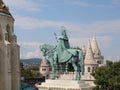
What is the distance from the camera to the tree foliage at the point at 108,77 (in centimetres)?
3261

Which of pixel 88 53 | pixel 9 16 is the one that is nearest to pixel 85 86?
pixel 9 16

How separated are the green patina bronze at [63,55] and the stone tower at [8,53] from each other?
16.9 metres

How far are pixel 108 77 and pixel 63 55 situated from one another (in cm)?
980

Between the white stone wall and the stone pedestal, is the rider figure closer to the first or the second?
the stone pedestal

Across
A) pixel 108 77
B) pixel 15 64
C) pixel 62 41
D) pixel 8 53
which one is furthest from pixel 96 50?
pixel 62 41

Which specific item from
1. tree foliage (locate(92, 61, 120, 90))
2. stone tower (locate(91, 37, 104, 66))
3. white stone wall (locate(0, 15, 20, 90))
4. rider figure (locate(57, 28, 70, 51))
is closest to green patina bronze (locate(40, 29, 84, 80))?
rider figure (locate(57, 28, 70, 51))

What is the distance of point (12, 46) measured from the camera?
148ft

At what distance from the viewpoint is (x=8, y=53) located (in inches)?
1681

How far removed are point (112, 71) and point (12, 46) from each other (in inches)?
578

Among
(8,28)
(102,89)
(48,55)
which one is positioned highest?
(8,28)

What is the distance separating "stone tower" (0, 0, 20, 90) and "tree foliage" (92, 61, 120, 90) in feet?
37.4

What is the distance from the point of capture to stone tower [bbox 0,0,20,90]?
4244cm

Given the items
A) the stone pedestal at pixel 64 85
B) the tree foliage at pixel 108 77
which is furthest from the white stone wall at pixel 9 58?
the stone pedestal at pixel 64 85

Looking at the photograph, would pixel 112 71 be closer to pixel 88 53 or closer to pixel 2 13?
pixel 2 13
